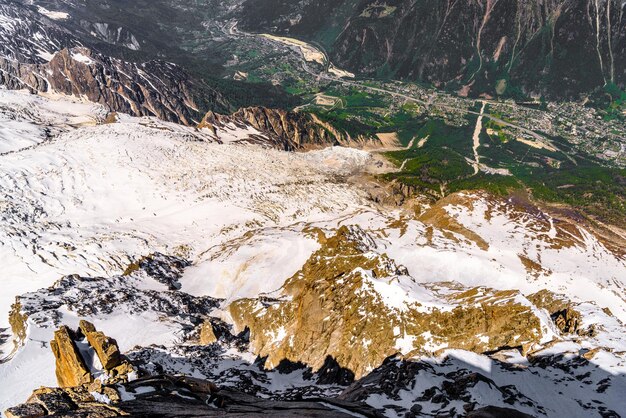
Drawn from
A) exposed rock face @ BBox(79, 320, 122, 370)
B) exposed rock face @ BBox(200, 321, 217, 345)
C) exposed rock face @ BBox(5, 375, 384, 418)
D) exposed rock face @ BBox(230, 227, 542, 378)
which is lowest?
exposed rock face @ BBox(200, 321, 217, 345)

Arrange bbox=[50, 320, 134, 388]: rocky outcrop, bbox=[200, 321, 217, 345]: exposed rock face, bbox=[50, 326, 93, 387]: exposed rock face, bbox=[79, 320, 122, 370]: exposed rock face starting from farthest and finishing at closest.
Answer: bbox=[200, 321, 217, 345]: exposed rock face
bbox=[50, 326, 93, 387]: exposed rock face
bbox=[79, 320, 122, 370]: exposed rock face
bbox=[50, 320, 134, 388]: rocky outcrop

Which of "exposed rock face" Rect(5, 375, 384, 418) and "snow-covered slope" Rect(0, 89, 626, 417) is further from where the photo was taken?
"snow-covered slope" Rect(0, 89, 626, 417)

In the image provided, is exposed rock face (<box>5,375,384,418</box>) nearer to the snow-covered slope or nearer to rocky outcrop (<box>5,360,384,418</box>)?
rocky outcrop (<box>5,360,384,418</box>)

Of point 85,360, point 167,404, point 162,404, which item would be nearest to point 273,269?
point 85,360

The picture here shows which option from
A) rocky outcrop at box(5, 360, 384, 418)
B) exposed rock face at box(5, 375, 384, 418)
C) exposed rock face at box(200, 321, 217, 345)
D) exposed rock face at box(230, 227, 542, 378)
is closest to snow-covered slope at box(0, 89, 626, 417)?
exposed rock face at box(230, 227, 542, 378)

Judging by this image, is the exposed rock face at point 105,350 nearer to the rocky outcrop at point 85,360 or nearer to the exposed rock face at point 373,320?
the rocky outcrop at point 85,360

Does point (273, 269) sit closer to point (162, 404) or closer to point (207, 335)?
point (207, 335)
